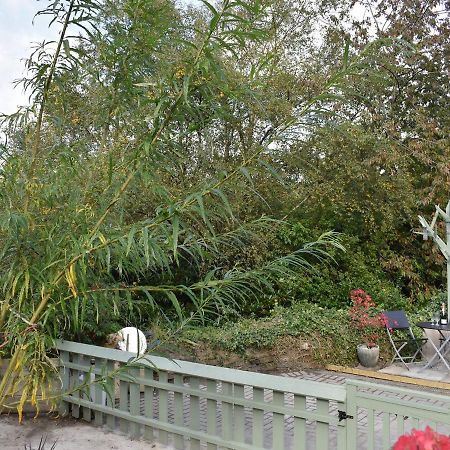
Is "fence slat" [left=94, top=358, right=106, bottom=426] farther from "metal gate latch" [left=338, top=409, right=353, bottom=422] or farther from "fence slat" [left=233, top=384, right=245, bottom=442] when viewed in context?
"metal gate latch" [left=338, top=409, right=353, bottom=422]

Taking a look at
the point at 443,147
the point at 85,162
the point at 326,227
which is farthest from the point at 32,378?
the point at 443,147

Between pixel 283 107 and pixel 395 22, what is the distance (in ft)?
14.6

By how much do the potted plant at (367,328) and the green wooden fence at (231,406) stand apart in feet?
6.97

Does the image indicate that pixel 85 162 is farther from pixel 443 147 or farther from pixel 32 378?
pixel 443 147

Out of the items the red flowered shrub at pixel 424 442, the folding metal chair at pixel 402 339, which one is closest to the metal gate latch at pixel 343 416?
the red flowered shrub at pixel 424 442

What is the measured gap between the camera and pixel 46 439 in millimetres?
3682

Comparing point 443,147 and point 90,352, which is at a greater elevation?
point 443,147

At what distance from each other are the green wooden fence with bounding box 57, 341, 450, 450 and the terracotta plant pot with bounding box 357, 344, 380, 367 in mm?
2102

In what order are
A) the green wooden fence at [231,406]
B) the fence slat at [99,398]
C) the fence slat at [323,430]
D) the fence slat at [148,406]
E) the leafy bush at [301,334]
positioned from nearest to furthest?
the green wooden fence at [231,406], the fence slat at [323,430], the fence slat at [148,406], the fence slat at [99,398], the leafy bush at [301,334]

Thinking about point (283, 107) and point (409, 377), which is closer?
point (409, 377)

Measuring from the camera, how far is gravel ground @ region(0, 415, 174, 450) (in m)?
3.56

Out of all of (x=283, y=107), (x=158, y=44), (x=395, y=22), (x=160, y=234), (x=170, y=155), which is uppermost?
(x=395, y=22)

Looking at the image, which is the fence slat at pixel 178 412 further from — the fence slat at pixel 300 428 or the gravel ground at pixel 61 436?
the fence slat at pixel 300 428

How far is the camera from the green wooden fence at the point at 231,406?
2.67 metres
